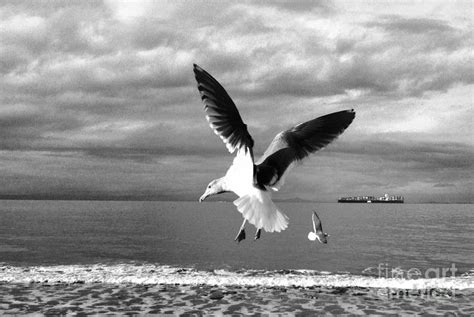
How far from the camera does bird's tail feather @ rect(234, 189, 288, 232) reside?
311cm

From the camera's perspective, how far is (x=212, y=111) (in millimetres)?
2896

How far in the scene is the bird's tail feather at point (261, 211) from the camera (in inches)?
122

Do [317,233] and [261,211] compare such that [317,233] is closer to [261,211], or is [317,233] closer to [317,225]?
[317,225]

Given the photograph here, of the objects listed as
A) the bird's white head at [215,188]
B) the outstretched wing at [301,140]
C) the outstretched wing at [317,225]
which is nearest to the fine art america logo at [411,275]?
the outstretched wing at [301,140]

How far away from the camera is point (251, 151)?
3000 millimetres

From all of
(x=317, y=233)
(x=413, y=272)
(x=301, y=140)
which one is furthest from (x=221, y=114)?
(x=413, y=272)

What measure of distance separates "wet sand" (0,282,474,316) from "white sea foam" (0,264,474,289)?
1.42 metres

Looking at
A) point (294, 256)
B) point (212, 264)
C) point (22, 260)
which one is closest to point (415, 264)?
point (294, 256)

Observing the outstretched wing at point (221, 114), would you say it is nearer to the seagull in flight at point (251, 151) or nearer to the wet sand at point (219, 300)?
the seagull in flight at point (251, 151)

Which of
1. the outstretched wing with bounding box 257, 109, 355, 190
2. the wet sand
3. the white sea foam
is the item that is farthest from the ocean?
the outstretched wing with bounding box 257, 109, 355, 190

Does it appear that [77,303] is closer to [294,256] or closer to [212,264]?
[212,264]

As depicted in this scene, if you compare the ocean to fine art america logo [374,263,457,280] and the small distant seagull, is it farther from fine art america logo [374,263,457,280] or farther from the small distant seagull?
the small distant seagull

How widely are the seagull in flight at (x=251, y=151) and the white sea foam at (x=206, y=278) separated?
2522 centimetres

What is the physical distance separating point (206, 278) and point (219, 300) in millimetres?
7077
